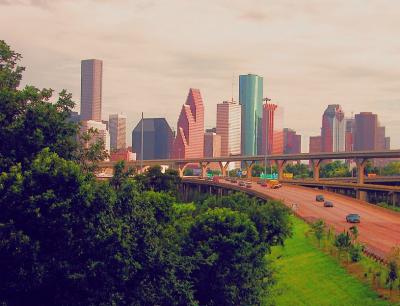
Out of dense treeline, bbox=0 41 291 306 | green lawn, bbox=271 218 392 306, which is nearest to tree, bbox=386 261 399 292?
green lawn, bbox=271 218 392 306

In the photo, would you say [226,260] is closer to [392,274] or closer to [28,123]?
[392,274]

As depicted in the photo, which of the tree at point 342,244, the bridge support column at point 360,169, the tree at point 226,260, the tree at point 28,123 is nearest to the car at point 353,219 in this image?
the tree at point 342,244

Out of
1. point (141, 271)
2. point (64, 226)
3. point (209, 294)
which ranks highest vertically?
point (64, 226)

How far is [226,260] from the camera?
4091 centimetres

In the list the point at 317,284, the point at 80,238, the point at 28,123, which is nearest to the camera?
the point at 80,238

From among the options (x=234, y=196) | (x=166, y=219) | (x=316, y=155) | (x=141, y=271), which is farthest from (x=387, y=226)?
(x=316, y=155)

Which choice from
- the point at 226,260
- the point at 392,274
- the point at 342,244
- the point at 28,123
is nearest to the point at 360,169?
the point at 342,244

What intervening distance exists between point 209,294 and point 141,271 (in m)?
7.73

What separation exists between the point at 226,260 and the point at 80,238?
42.9 feet

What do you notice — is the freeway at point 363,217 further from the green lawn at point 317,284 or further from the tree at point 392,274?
the tree at point 392,274

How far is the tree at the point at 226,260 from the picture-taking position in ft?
128

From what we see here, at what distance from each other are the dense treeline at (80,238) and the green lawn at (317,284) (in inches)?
182

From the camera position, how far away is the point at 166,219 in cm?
4741

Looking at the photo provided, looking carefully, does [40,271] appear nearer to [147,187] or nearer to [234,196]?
[234,196]
